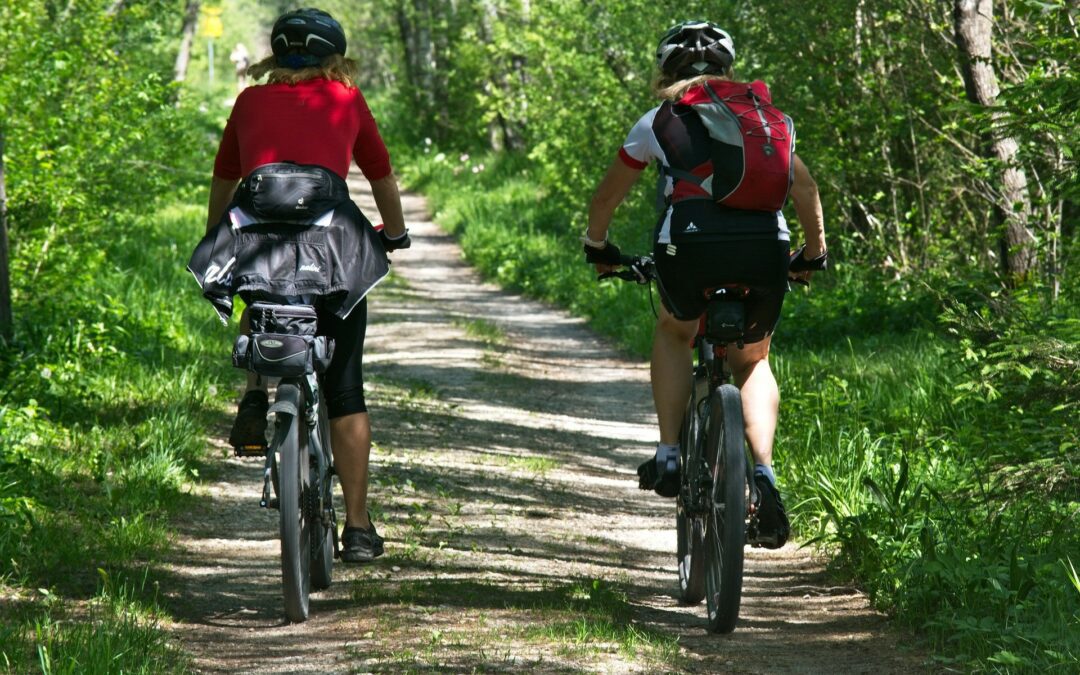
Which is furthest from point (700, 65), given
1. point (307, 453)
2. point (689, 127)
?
point (307, 453)

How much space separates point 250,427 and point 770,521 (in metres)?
1.80

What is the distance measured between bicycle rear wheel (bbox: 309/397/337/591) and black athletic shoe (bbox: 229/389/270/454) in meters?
0.20

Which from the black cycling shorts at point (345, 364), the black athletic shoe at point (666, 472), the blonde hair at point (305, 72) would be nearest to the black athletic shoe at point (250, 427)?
the black cycling shorts at point (345, 364)

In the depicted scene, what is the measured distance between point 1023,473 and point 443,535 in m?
2.50

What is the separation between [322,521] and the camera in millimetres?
4613

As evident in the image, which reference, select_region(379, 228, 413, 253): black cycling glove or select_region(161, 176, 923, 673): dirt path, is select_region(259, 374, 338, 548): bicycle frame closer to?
select_region(161, 176, 923, 673): dirt path

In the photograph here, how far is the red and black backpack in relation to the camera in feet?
14.1

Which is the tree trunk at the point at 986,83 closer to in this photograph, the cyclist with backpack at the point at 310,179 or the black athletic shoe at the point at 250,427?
the cyclist with backpack at the point at 310,179

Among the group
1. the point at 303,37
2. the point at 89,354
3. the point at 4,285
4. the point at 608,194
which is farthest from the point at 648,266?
the point at 89,354

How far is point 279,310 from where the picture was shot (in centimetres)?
428

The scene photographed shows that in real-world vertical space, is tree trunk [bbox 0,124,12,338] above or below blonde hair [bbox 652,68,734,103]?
below

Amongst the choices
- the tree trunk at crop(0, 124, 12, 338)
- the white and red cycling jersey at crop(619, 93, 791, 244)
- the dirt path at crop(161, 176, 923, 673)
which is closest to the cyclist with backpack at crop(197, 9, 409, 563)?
the dirt path at crop(161, 176, 923, 673)

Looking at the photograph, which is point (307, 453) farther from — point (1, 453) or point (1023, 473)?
point (1023, 473)

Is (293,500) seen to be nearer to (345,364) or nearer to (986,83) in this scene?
(345,364)
